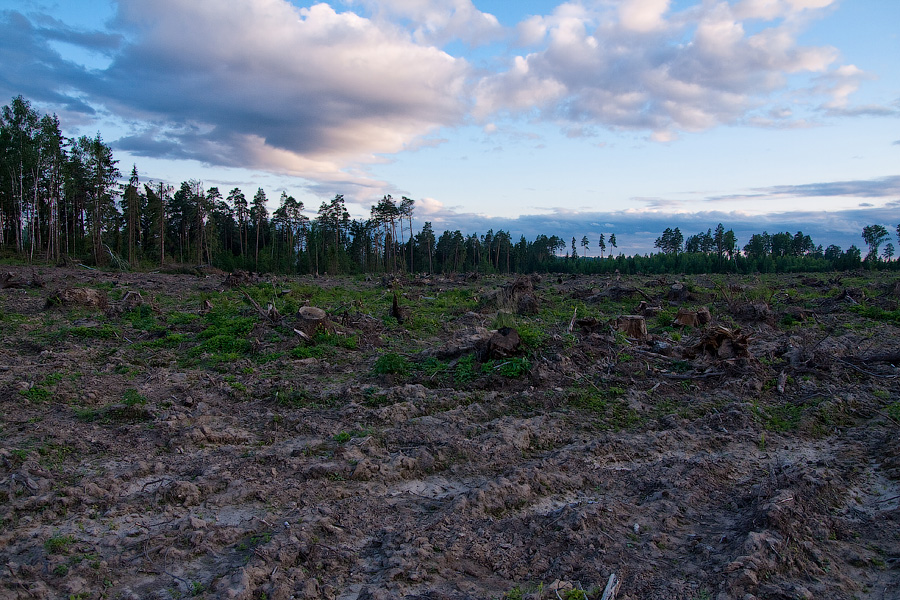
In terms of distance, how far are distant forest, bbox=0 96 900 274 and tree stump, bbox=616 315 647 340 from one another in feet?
111

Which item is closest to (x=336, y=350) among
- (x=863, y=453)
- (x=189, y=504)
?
(x=189, y=504)

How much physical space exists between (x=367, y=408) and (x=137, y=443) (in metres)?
2.58

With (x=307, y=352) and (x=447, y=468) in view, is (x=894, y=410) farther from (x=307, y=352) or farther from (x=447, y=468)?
(x=307, y=352)

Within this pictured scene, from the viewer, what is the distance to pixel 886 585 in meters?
3.10

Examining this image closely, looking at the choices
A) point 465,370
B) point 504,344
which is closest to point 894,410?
point 504,344

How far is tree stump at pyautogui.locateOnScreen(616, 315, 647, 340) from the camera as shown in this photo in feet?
34.4

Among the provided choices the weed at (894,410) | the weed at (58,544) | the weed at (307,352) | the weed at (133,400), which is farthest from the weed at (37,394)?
the weed at (894,410)

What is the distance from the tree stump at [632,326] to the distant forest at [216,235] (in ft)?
111

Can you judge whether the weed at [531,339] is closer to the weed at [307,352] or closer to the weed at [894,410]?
the weed at [307,352]

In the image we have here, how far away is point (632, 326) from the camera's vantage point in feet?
34.7

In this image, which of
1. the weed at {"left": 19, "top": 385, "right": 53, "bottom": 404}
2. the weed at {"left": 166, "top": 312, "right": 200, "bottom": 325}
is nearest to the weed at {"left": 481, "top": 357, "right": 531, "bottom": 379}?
the weed at {"left": 19, "top": 385, "right": 53, "bottom": 404}

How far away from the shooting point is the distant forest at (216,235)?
3628 cm

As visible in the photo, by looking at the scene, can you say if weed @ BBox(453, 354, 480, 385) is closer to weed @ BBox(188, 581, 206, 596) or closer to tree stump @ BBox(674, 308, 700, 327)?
weed @ BBox(188, 581, 206, 596)

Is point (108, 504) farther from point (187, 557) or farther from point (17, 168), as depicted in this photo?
point (17, 168)
